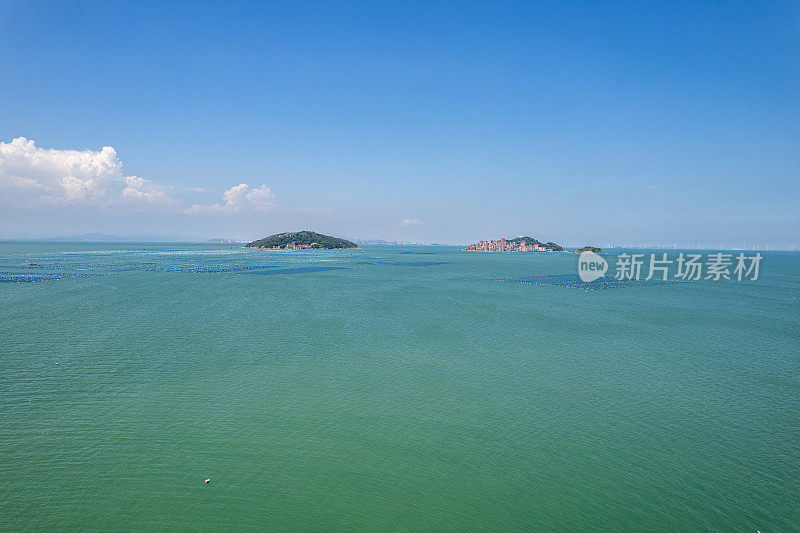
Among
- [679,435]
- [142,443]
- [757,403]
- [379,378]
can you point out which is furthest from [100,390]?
[757,403]

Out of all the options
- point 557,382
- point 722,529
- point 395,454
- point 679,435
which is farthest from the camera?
point 557,382

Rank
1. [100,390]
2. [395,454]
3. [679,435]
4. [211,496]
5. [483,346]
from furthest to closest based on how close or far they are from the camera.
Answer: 1. [483,346]
2. [100,390]
3. [679,435]
4. [395,454]
5. [211,496]

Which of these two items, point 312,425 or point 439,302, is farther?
point 439,302

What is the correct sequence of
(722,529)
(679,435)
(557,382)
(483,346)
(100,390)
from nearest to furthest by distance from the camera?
(722,529) → (679,435) → (100,390) → (557,382) → (483,346)

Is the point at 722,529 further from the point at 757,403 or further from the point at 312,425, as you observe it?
the point at 312,425

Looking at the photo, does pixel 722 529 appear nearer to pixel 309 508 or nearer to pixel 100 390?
pixel 309 508

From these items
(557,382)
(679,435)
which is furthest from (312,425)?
(679,435)
